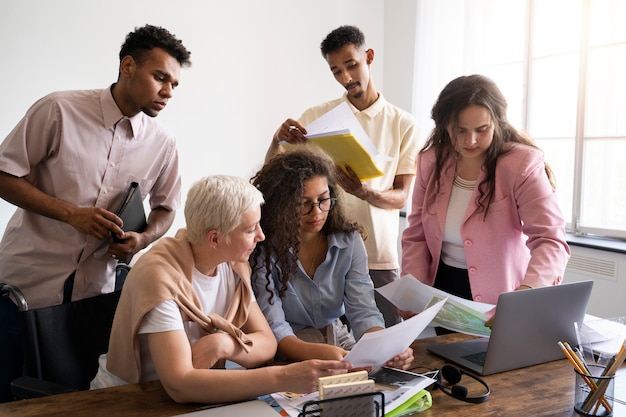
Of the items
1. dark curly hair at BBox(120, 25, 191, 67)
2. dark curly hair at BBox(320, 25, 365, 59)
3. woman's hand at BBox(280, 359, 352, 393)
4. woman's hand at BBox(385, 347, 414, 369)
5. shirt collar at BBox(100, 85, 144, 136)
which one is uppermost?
dark curly hair at BBox(320, 25, 365, 59)

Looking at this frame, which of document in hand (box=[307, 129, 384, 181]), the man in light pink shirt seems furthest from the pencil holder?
the man in light pink shirt

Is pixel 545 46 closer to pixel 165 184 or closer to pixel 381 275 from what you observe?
pixel 381 275

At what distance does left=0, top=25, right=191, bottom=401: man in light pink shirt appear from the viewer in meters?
1.91

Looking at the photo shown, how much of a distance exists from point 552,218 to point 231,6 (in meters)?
3.14

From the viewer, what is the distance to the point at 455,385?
1362mm

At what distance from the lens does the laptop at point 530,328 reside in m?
1.42

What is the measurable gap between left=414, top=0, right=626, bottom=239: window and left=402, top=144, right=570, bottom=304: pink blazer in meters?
1.96

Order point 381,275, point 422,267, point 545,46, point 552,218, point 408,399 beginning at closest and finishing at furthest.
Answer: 1. point 408,399
2. point 552,218
3. point 422,267
4. point 381,275
5. point 545,46

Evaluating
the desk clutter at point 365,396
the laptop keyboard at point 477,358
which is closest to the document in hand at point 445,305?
the laptop keyboard at point 477,358

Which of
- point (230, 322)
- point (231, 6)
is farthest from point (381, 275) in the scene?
point (231, 6)

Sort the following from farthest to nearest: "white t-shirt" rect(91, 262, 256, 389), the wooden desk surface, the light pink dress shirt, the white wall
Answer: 1. the white wall
2. the light pink dress shirt
3. "white t-shirt" rect(91, 262, 256, 389)
4. the wooden desk surface

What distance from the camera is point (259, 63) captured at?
433 cm

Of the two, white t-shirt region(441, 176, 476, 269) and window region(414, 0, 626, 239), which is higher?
window region(414, 0, 626, 239)

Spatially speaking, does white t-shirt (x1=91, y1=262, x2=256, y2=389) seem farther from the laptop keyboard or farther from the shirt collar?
the shirt collar
